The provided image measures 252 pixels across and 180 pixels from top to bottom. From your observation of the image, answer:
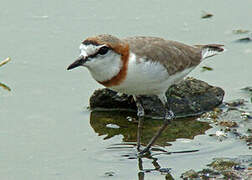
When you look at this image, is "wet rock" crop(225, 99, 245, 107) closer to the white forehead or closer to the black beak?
the white forehead

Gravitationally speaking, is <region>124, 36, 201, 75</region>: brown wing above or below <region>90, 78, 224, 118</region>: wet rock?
above

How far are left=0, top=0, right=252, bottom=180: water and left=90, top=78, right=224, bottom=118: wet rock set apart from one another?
1.23ft

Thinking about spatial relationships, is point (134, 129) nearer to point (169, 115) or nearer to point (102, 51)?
point (169, 115)

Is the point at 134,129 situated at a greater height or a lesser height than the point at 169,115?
lesser

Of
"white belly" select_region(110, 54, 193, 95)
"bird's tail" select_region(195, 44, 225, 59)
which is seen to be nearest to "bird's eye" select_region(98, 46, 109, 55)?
"white belly" select_region(110, 54, 193, 95)

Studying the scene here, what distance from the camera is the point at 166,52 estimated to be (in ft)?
28.6

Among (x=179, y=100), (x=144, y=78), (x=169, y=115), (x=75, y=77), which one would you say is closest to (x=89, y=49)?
(x=144, y=78)

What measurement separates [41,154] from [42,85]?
7.10 feet

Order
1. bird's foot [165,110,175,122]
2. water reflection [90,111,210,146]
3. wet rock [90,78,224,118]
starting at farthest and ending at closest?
wet rock [90,78,224,118]
water reflection [90,111,210,146]
bird's foot [165,110,175,122]

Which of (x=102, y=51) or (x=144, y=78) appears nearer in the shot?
(x=102, y=51)

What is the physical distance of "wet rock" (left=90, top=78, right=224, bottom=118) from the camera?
32.1 ft

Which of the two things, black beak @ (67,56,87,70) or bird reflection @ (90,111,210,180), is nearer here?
black beak @ (67,56,87,70)

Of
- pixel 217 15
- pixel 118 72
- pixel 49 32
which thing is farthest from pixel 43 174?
pixel 217 15

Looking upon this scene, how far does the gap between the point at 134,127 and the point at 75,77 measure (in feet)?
5.80
